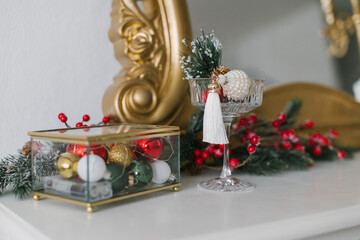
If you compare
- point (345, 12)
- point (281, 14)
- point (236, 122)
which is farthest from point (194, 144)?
point (345, 12)

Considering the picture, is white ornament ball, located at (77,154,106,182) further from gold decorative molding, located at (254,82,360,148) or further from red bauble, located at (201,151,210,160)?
gold decorative molding, located at (254,82,360,148)

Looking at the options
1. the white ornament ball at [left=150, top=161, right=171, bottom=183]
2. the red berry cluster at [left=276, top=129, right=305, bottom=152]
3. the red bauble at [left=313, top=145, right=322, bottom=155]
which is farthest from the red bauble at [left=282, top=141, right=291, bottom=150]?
the white ornament ball at [left=150, top=161, right=171, bottom=183]

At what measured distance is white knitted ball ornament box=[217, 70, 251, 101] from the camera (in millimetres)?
586

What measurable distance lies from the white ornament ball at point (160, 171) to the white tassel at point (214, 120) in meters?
0.08

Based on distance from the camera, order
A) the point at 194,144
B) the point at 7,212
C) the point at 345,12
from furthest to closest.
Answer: the point at 345,12 → the point at 194,144 → the point at 7,212

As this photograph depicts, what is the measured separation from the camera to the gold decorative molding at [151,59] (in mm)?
750

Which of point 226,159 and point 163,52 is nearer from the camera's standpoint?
point 226,159

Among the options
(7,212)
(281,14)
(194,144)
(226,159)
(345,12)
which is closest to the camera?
(7,212)

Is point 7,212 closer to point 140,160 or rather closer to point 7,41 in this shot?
point 140,160

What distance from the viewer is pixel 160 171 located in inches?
22.9

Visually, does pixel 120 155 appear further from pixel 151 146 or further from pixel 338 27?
pixel 338 27

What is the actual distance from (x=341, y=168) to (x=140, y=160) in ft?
1.63

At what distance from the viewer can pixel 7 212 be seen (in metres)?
0.50

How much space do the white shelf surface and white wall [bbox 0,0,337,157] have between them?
0.22m
